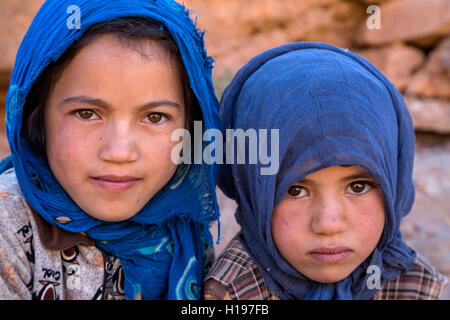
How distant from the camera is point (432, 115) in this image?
559cm

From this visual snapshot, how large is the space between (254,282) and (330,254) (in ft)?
1.16

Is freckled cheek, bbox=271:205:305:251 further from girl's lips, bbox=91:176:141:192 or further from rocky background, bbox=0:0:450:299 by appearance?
rocky background, bbox=0:0:450:299

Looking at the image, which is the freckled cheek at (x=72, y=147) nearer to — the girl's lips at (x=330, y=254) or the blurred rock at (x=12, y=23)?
the girl's lips at (x=330, y=254)

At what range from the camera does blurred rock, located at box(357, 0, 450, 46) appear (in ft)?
18.0

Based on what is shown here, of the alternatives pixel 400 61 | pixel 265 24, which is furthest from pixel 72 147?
pixel 400 61

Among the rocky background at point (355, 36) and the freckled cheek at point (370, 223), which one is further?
the rocky background at point (355, 36)

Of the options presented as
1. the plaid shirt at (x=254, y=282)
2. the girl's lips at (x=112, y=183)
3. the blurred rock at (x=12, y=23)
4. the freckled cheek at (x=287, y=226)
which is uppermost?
the blurred rock at (x=12, y=23)

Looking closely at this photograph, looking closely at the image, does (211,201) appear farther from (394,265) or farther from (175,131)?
(394,265)


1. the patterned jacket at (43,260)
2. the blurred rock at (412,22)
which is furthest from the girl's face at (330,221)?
the blurred rock at (412,22)

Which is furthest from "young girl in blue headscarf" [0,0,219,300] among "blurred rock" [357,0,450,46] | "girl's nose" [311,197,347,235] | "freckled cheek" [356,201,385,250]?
"blurred rock" [357,0,450,46]

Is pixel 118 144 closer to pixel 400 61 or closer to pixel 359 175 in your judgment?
pixel 359 175

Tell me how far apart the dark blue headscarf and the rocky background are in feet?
10.7

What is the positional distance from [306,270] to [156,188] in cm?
61

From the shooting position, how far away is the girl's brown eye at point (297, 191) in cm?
154
